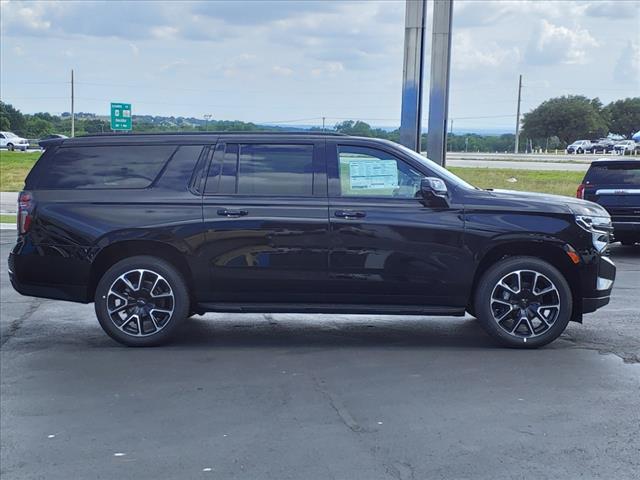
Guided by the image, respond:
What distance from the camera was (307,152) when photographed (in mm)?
6781

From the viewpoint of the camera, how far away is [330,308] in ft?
22.2

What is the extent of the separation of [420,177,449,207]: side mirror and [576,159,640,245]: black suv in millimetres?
7162

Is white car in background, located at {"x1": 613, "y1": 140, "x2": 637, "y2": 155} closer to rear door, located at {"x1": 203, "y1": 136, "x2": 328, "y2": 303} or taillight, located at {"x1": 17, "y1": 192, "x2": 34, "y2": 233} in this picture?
rear door, located at {"x1": 203, "y1": 136, "x2": 328, "y2": 303}

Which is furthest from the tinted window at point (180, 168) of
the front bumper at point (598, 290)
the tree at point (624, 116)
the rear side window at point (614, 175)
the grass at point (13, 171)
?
the tree at point (624, 116)

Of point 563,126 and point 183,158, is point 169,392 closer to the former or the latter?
point 183,158

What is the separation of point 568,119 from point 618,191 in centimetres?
Answer: 5307

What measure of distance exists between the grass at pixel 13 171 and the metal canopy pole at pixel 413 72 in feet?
62.4

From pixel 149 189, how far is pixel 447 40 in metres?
9.78

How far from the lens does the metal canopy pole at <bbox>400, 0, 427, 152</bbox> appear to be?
14.8 metres

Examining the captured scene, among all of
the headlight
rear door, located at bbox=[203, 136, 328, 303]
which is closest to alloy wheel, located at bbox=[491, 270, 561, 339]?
the headlight

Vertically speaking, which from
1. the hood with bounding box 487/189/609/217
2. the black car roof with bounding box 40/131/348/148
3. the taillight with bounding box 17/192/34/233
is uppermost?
the black car roof with bounding box 40/131/348/148

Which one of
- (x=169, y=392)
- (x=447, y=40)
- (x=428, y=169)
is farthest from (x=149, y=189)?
(x=447, y=40)

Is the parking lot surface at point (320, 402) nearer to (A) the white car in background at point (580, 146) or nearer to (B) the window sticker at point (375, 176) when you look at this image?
(B) the window sticker at point (375, 176)

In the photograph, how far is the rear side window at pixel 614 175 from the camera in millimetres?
12844
